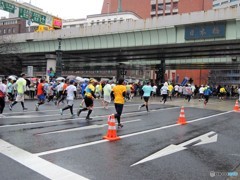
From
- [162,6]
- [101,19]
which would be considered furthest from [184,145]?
[162,6]

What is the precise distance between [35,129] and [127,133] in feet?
10.2

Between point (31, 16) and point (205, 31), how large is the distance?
1655cm

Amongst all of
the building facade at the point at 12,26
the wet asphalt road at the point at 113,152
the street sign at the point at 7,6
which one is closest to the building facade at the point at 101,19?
the building facade at the point at 12,26

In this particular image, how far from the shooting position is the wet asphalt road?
579 cm

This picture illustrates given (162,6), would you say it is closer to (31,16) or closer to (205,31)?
(205,31)

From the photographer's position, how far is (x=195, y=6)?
93250mm

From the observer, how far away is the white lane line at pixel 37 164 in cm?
543

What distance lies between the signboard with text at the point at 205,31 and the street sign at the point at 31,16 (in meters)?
14.5

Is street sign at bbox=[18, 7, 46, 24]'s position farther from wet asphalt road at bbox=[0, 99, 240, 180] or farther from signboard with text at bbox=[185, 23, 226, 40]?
wet asphalt road at bbox=[0, 99, 240, 180]

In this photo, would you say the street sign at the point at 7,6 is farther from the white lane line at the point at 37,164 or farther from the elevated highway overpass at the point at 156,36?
the white lane line at the point at 37,164

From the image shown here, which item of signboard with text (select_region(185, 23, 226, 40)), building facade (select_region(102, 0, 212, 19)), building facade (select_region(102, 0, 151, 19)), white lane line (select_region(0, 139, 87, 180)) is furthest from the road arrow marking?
building facade (select_region(102, 0, 151, 19))

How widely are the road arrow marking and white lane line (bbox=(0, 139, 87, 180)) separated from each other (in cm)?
169

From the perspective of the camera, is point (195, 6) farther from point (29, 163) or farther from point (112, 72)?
point (29, 163)

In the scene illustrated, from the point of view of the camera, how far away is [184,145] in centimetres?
866
